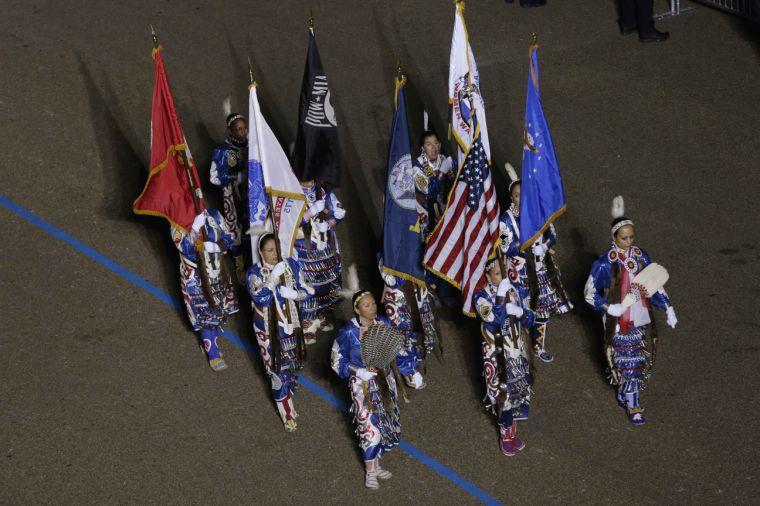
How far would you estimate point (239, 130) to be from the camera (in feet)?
47.9

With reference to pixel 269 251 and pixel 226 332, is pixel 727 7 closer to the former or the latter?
pixel 226 332

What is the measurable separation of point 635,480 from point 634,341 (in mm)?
1445

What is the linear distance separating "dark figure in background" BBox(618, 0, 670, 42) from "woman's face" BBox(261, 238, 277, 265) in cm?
889

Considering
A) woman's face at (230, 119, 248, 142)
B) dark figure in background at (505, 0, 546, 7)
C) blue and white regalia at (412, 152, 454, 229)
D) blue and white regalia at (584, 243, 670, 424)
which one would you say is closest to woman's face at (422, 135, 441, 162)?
blue and white regalia at (412, 152, 454, 229)

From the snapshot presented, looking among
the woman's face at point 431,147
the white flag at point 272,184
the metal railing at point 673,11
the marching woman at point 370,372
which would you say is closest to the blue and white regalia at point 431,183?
the woman's face at point 431,147

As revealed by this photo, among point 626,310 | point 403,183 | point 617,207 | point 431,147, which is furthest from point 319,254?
point 626,310

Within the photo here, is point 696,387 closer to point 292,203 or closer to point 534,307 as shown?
point 534,307

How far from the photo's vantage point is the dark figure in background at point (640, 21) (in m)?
19.0

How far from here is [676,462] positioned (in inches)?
499

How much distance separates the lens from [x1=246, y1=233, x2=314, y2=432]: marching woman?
12.7 meters

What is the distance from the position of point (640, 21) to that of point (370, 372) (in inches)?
372

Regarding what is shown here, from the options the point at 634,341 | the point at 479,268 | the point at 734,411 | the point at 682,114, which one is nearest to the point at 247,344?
the point at 479,268

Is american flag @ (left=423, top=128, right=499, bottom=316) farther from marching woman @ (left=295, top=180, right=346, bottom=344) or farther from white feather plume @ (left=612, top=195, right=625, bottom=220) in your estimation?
marching woman @ (left=295, top=180, right=346, bottom=344)

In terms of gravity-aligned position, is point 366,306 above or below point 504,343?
above
